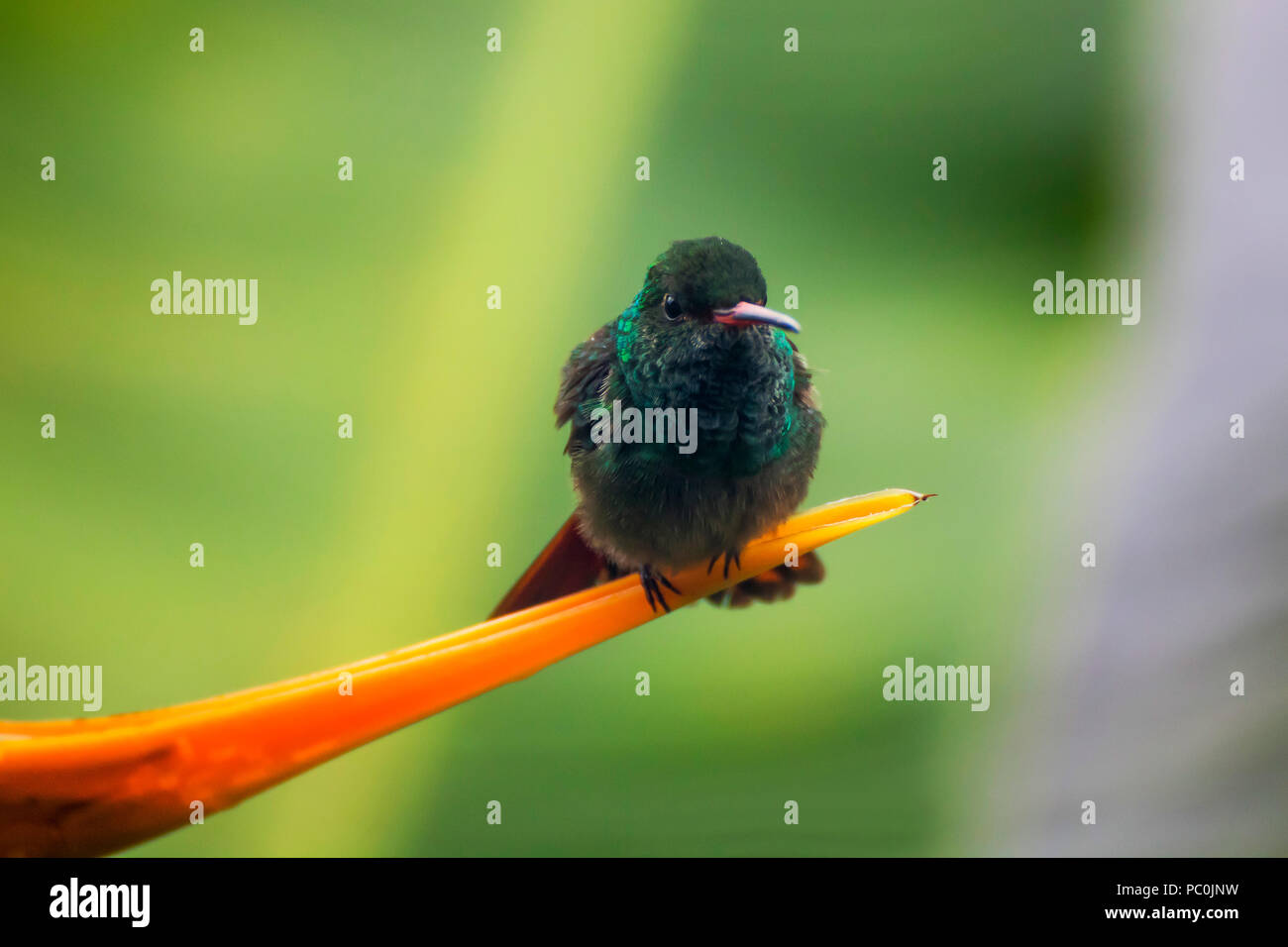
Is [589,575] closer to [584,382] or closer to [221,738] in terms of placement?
[584,382]

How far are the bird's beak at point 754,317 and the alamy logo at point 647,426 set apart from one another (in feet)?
0.34

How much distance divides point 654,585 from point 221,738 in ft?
1.48

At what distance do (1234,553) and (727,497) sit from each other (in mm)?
759

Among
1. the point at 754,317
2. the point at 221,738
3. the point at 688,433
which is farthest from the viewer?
the point at 688,433

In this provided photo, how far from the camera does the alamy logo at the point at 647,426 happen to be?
0.92 metres

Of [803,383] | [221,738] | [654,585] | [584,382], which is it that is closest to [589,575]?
[654,585]

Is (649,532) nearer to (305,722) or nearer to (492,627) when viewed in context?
(492,627)

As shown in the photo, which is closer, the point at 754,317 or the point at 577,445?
the point at 754,317

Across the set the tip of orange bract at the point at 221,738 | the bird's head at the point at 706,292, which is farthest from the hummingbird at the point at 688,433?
the tip of orange bract at the point at 221,738

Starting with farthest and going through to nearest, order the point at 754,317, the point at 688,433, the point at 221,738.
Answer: the point at 688,433 → the point at 754,317 → the point at 221,738

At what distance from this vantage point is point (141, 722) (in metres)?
0.73

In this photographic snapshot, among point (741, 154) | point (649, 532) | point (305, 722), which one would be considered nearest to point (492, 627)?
point (305, 722)

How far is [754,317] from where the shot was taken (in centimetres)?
82

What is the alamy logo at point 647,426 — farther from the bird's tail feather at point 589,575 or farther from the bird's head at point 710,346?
the bird's tail feather at point 589,575
